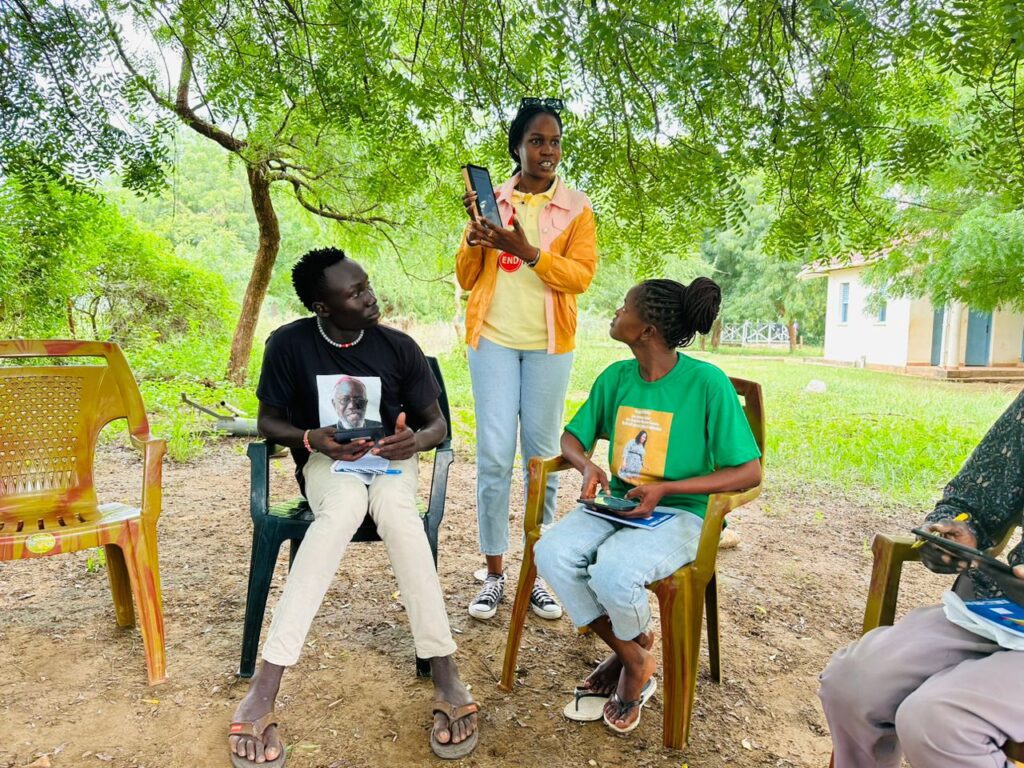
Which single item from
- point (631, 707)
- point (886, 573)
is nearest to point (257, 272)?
point (631, 707)

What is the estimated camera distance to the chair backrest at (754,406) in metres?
2.50

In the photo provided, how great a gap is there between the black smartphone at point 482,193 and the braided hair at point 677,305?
0.67 meters

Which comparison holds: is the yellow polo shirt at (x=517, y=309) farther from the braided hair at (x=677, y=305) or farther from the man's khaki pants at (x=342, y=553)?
the man's khaki pants at (x=342, y=553)

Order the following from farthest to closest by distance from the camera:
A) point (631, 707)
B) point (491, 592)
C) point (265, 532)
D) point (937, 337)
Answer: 1. point (937, 337)
2. point (491, 592)
3. point (265, 532)
4. point (631, 707)

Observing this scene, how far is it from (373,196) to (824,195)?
2.46 m

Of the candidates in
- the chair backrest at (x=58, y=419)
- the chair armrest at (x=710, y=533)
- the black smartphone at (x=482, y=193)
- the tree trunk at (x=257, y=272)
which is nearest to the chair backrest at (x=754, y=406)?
the chair armrest at (x=710, y=533)

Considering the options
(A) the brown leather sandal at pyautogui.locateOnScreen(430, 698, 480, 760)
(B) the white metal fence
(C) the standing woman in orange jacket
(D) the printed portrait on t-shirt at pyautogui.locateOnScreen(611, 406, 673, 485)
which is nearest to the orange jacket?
(C) the standing woman in orange jacket

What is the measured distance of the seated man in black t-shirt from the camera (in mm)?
2135

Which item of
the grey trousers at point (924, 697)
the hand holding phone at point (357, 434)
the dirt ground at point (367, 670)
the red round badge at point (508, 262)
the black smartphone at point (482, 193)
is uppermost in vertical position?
the black smartphone at point (482, 193)

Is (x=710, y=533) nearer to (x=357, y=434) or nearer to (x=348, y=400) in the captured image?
(x=357, y=434)

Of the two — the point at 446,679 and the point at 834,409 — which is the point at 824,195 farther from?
the point at 834,409

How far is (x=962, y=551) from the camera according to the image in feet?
4.99

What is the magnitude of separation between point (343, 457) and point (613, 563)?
3.15ft

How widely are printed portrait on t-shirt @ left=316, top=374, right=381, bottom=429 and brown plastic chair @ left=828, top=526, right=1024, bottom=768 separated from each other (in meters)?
1.62
